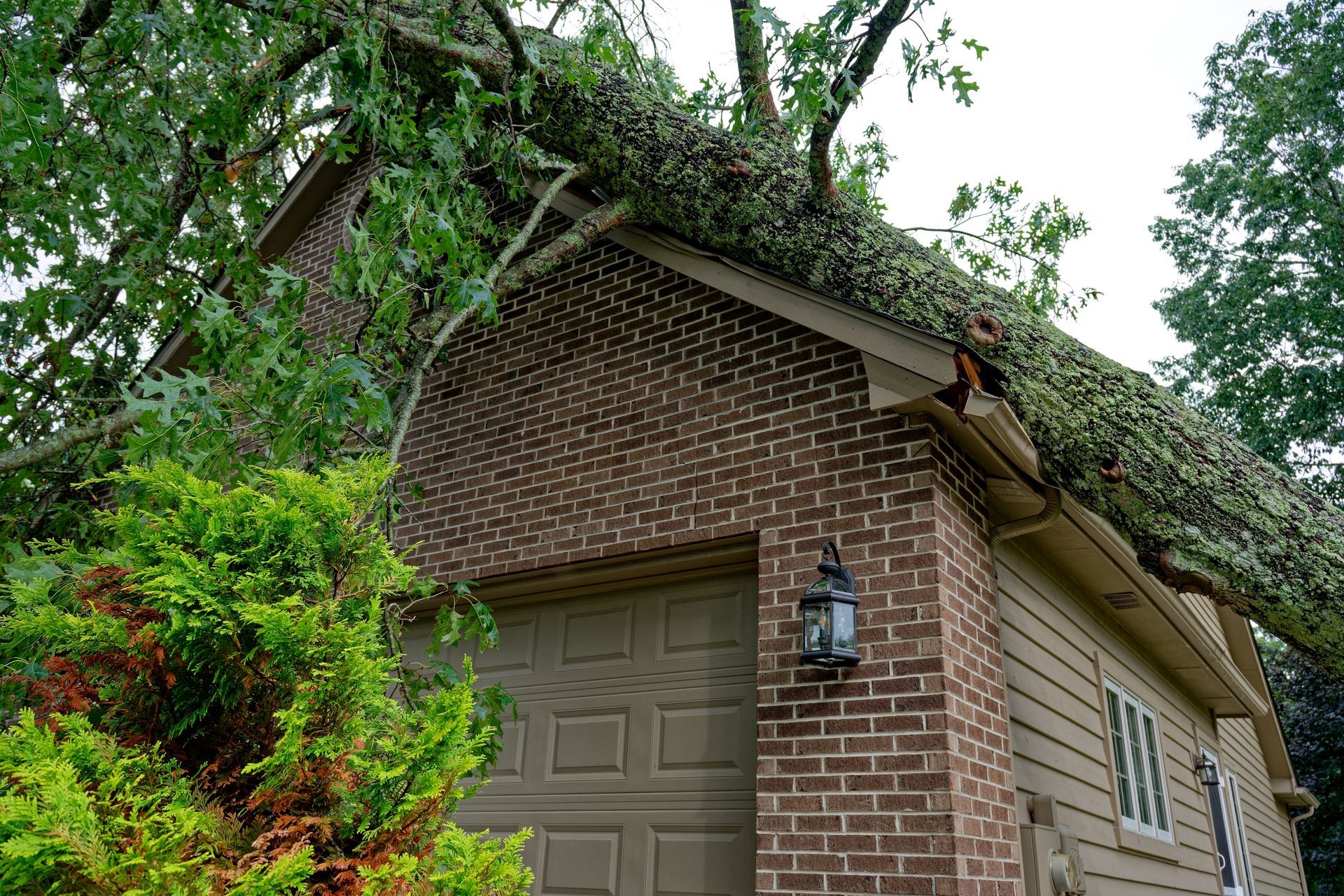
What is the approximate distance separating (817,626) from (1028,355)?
1.44m

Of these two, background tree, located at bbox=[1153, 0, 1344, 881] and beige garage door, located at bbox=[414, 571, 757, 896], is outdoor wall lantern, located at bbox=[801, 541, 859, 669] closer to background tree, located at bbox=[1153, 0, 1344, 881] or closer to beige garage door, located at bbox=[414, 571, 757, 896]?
beige garage door, located at bbox=[414, 571, 757, 896]

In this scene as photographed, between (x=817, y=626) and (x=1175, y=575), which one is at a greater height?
(x=1175, y=575)

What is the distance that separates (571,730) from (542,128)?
327cm

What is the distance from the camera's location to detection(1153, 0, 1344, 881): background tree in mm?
17906

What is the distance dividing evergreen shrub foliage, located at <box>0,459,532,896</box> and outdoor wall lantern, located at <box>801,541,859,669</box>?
170 centimetres

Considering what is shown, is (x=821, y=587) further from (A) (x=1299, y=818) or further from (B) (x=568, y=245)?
(A) (x=1299, y=818)

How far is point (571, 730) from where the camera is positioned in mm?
4887

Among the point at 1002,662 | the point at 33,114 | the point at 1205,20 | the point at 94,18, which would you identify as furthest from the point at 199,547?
the point at 1205,20

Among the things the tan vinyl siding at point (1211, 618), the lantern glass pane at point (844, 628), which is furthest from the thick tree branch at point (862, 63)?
the tan vinyl siding at point (1211, 618)

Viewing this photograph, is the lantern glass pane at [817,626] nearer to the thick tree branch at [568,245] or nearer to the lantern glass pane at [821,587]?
the lantern glass pane at [821,587]

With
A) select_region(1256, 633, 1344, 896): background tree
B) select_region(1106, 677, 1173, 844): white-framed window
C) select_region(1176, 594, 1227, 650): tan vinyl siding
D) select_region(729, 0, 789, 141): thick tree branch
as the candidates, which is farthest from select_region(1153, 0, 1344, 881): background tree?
select_region(729, 0, 789, 141): thick tree branch

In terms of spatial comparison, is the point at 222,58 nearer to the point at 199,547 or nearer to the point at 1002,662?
the point at 199,547

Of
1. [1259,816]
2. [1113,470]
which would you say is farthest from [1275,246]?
[1113,470]

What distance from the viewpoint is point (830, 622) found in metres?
3.82
